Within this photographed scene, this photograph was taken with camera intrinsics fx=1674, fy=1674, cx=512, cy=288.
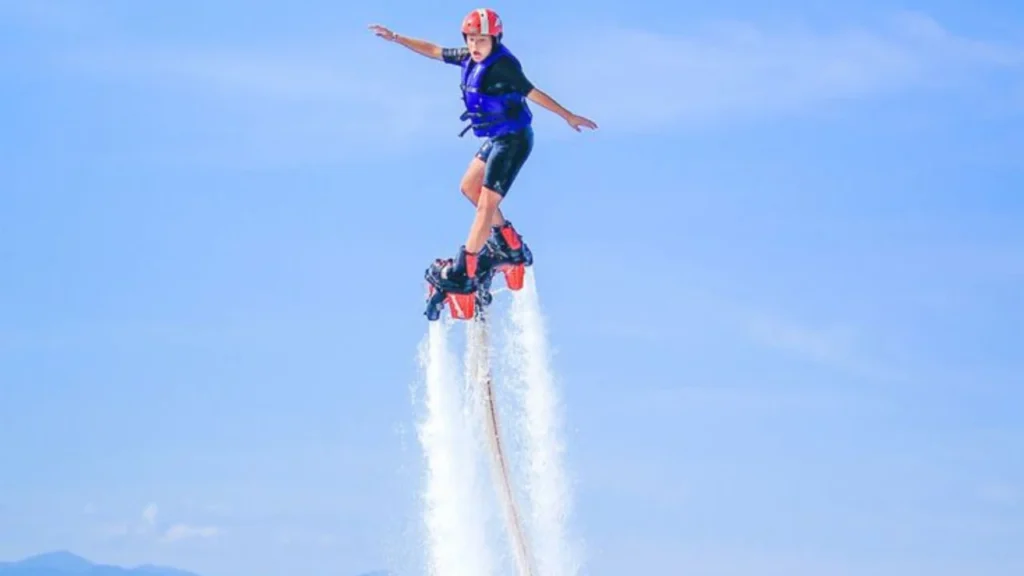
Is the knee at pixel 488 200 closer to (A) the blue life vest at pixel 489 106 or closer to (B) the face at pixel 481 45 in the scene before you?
(A) the blue life vest at pixel 489 106

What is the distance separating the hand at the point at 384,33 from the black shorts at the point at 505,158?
2.40 metres

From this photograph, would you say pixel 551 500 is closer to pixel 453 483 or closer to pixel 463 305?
pixel 453 483

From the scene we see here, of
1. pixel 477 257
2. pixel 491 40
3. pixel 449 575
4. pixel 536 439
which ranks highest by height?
pixel 491 40

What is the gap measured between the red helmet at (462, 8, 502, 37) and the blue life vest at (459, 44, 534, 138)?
0.95 ft

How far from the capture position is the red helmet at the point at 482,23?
27.3 metres

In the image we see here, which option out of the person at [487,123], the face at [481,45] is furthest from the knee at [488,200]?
the face at [481,45]

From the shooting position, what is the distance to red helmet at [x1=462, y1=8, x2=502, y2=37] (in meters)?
27.3

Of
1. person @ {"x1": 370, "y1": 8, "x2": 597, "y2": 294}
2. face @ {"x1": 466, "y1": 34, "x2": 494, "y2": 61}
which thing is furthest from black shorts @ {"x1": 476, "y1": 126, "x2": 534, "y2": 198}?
face @ {"x1": 466, "y1": 34, "x2": 494, "y2": 61}

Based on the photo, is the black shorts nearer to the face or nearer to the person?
the person

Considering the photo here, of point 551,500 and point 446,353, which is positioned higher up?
point 446,353

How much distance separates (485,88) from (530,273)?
386cm

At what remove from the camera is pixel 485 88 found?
27484 mm

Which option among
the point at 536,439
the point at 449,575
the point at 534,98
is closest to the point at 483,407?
the point at 536,439

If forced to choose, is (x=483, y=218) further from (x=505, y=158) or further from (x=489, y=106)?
(x=489, y=106)
